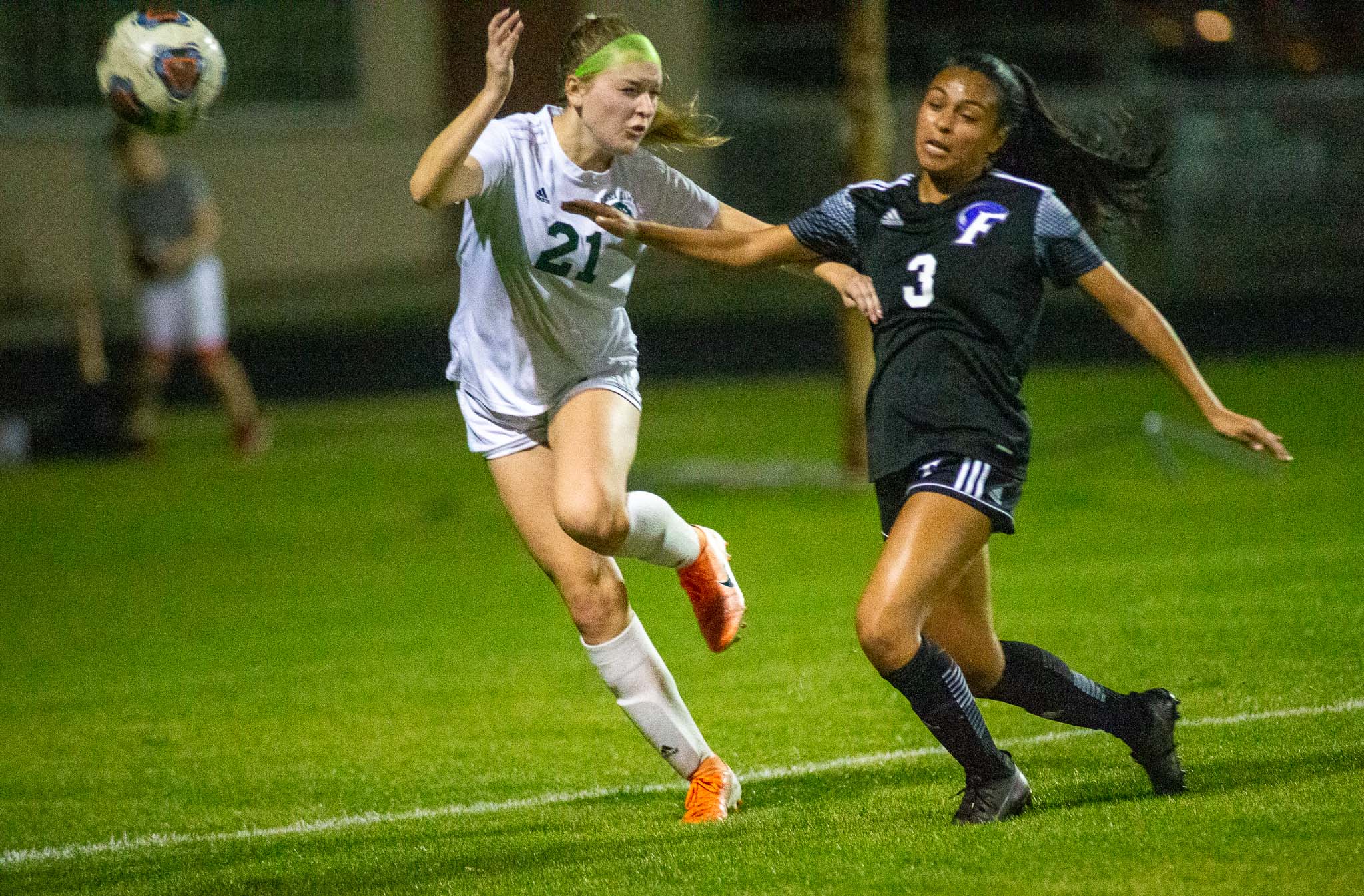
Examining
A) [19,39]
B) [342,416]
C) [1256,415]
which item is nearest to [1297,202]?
[1256,415]

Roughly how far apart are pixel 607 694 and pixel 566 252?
9.11ft

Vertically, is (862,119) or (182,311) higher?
(862,119)

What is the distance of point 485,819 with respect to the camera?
5707 millimetres

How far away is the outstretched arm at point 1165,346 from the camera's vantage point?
4.52 metres

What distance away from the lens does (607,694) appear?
7.69 m

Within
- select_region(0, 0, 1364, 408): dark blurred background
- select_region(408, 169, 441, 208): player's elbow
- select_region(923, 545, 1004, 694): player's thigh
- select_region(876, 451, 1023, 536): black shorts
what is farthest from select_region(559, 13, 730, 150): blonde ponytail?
select_region(0, 0, 1364, 408): dark blurred background

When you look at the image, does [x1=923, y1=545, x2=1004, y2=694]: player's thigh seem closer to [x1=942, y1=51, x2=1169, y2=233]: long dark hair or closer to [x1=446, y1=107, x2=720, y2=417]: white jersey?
[x1=942, y1=51, x2=1169, y2=233]: long dark hair

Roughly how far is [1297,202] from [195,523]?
51.7 ft

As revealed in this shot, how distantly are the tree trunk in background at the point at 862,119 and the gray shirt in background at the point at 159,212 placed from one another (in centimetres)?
599

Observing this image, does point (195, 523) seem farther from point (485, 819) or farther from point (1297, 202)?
point (1297, 202)

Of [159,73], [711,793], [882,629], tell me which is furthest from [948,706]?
[159,73]

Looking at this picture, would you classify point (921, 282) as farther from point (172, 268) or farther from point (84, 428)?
point (84, 428)

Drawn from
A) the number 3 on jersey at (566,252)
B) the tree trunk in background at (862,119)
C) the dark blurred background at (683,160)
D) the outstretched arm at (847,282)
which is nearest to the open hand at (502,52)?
the number 3 on jersey at (566,252)

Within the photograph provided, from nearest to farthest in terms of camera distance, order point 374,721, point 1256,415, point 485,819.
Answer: point 485,819 → point 374,721 → point 1256,415
